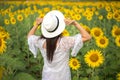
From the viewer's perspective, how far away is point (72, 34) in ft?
11.8

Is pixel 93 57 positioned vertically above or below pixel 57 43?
below

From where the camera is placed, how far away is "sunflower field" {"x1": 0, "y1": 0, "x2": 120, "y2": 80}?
273 centimetres

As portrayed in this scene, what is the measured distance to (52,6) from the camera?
459 centimetres

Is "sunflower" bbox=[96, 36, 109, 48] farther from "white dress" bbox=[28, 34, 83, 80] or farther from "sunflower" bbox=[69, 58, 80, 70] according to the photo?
"white dress" bbox=[28, 34, 83, 80]

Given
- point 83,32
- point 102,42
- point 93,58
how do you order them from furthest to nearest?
point 102,42, point 93,58, point 83,32

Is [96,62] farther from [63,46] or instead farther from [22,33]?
[22,33]

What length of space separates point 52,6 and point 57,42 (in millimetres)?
2407

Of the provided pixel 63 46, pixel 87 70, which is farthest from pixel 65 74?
pixel 87 70

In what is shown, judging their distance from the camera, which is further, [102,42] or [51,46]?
[102,42]

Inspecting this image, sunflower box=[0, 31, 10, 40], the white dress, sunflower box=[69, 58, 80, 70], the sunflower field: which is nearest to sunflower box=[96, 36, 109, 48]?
the sunflower field

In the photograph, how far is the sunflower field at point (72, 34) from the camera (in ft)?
8.95

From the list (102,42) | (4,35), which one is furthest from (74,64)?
(4,35)

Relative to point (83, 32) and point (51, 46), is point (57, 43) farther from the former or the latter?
point (83, 32)

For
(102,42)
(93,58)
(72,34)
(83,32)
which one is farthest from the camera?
(72,34)
